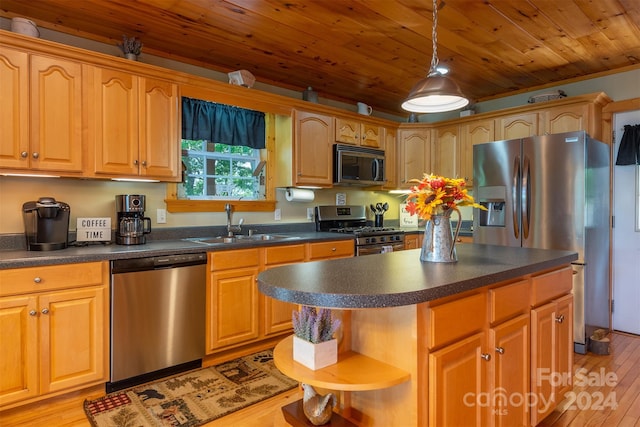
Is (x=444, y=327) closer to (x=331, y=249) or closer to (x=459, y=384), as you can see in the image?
(x=459, y=384)

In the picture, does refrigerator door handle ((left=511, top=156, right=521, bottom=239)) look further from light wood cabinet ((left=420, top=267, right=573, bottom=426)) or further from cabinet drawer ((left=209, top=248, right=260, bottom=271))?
cabinet drawer ((left=209, top=248, right=260, bottom=271))

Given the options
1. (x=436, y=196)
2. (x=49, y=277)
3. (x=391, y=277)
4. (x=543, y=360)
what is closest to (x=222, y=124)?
(x=49, y=277)

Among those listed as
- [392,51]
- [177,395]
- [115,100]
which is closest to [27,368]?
[177,395]

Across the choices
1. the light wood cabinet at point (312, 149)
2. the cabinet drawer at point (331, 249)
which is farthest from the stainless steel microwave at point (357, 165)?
the cabinet drawer at point (331, 249)

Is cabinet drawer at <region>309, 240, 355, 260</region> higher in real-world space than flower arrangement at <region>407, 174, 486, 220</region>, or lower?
lower

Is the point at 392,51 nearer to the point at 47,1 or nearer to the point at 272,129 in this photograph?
the point at 272,129

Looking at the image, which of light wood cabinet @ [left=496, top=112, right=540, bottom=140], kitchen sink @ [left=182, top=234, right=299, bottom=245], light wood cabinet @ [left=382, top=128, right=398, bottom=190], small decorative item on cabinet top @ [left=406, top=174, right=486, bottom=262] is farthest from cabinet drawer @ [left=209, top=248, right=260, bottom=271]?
light wood cabinet @ [left=496, top=112, right=540, bottom=140]

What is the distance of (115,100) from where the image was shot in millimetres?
2623

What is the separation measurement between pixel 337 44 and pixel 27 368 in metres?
3.00

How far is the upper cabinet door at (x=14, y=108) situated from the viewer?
223 cm

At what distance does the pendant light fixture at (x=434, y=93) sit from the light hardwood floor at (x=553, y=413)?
1.79 metres

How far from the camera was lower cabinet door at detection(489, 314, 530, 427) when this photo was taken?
5.54 ft

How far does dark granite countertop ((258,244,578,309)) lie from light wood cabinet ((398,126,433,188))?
2.58 metres

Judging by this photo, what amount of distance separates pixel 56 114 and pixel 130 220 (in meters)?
0.80
